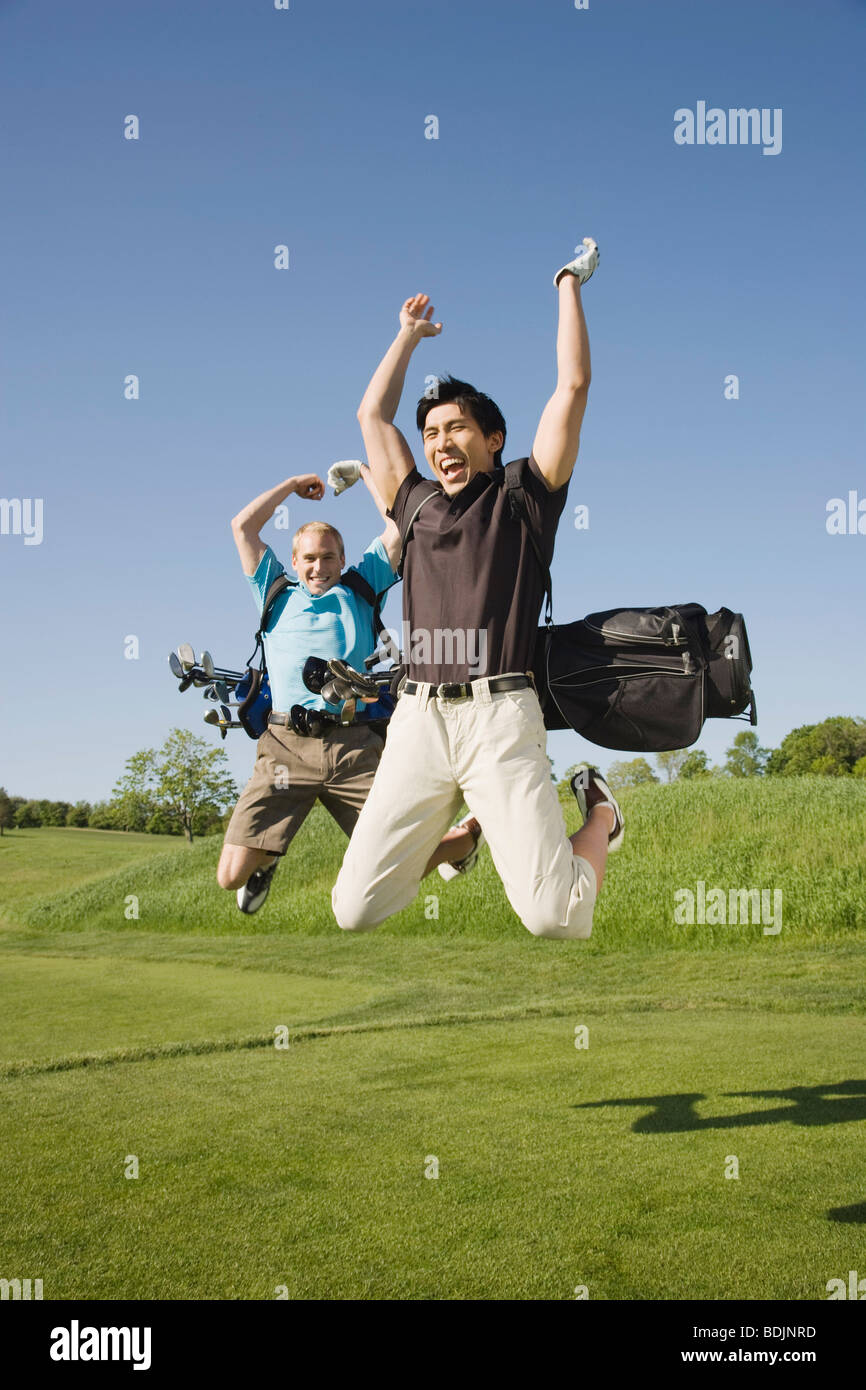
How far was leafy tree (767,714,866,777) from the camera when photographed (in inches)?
1843

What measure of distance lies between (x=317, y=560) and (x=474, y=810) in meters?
2.01

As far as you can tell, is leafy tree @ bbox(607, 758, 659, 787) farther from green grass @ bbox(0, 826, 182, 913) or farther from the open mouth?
the open mouth

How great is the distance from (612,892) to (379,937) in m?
4.05

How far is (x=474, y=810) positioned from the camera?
3.92 m

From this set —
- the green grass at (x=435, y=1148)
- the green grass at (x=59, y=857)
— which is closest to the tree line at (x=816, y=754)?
the green grass at (x=59, y=857)

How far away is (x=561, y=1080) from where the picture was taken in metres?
7.76

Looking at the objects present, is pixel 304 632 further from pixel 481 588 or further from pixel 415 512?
pixel 481 588

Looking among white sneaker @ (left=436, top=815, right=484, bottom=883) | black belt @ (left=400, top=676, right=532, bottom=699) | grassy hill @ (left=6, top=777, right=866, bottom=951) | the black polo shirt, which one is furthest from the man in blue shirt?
grassy hill @ (left=6, top=777, right=866, bottom=951)

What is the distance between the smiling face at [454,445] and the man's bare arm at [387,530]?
0.28 meters

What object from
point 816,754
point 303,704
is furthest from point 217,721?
point 816,754

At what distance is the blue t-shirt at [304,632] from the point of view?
17.4 feet
